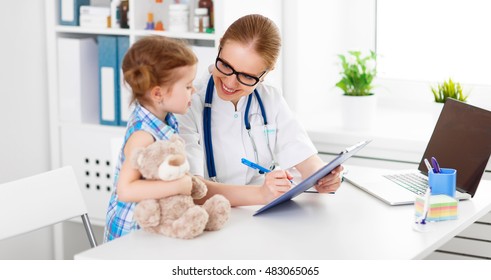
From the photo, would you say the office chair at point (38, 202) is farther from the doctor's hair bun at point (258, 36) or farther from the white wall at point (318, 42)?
the white wall at point (318, 42)

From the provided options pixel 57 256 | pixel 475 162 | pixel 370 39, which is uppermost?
pixel 370 39

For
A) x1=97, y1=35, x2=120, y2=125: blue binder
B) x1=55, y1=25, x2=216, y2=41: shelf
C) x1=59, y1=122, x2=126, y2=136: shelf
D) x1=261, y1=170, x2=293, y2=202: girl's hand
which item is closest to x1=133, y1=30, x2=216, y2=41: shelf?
x1=55, y1=25, x2=216, y2=41: shelf

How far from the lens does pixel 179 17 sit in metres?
3.02

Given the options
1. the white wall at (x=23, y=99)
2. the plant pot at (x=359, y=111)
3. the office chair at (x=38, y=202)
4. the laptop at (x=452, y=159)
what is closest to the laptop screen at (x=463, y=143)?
the laptop at (x=452, y=159)

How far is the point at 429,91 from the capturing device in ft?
11.1

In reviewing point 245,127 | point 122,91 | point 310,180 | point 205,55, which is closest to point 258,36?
point 245,127

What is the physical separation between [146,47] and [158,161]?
27 centimetres

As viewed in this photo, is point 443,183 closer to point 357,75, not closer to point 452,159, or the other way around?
point 452,159

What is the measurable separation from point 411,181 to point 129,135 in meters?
0.88

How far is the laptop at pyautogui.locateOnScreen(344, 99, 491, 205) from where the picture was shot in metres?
2.18

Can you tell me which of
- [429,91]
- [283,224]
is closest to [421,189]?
[283,224]

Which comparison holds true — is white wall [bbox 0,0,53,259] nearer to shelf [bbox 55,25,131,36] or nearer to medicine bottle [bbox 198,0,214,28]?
shelf [bbox 55,25,131,36]

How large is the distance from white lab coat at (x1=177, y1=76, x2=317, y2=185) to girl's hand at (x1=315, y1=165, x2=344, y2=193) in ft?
0.64

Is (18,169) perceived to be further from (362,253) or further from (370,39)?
(362,253)
